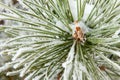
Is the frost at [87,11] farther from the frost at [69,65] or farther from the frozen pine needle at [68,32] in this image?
the frost at [69,65]

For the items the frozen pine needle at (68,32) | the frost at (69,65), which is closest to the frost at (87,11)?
the frozen pine needle at (68,32)

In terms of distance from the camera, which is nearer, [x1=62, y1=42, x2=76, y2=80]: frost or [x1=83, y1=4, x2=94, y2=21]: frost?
[x1=62, y1=42, x2=76, y2=80]: frost

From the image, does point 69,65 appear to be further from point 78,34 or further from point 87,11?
point 87,11

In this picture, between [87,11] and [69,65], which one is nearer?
[69,65]

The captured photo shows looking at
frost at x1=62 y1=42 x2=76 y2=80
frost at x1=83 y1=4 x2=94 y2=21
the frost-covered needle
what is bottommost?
frost at x1=62 y1=42 x2=76 y2=80

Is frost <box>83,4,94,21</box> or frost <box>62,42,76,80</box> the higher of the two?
frost <box>83,4,94,21</box>

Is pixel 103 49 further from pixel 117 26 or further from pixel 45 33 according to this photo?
pixel 45 33

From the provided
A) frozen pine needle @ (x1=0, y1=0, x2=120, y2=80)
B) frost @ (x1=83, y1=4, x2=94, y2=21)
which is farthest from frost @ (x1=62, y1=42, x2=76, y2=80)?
frost @ (x1=83, y1=4, x2=94, y2=21)

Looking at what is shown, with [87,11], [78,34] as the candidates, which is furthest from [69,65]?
[87,11]

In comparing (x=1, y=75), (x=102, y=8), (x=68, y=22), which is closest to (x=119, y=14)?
(x=102, y=8)

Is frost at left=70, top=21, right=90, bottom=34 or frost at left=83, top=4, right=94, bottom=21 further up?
frost at left=83, top=4, right=94, bottom=21

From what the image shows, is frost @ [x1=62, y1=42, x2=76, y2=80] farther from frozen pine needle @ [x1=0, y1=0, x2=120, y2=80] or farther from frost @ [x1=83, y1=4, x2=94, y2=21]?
frost @ [x1=83, y1=4, x2=94, y2=21]
